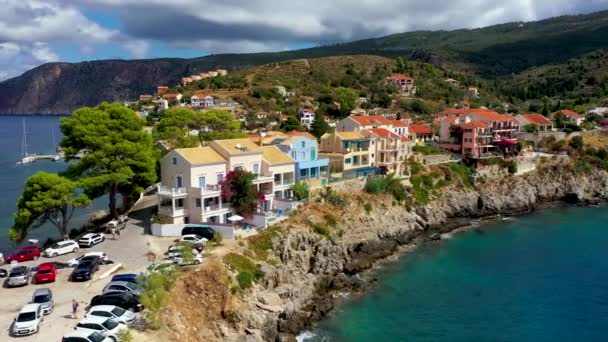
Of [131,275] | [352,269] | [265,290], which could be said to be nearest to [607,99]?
[352,269]

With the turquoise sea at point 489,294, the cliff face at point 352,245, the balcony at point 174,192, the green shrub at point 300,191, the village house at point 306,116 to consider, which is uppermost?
the village house at point 306,116

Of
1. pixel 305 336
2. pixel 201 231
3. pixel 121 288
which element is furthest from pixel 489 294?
pixel 121 288

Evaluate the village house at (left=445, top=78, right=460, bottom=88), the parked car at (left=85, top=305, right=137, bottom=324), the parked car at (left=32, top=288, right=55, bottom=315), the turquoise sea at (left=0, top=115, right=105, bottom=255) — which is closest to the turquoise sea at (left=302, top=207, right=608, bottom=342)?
the parked car at (left=85, top=305, right=137, bottom=324)

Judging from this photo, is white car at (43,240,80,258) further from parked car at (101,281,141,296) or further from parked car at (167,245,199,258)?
parked car at (101,281,141,296)

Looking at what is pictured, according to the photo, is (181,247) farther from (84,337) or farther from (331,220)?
(331,220)

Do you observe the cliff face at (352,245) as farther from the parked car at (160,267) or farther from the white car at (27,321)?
the white car at (27,321)

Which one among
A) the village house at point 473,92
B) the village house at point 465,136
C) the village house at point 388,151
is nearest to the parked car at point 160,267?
the village house at point 388,151

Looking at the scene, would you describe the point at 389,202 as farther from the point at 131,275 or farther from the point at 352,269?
the point at 131,275
